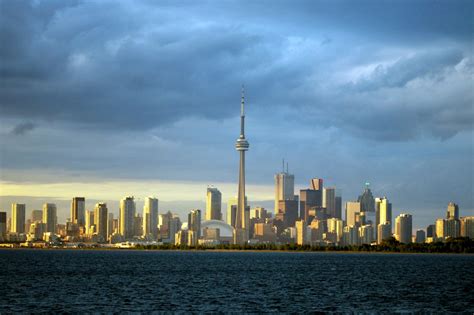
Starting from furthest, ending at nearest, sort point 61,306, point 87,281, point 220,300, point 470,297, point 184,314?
1. point 87,281
2. point 470,297
3. point 220,300
4. point 61,306
5. point 184,314

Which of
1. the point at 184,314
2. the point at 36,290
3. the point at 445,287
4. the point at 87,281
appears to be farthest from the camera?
the point at 87,281

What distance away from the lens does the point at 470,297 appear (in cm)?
12838

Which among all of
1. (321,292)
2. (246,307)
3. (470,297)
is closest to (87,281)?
(321,292)

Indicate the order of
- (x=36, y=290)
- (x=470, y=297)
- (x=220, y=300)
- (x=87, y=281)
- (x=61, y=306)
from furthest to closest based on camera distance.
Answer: (x=87, y=281), (x=36, y=290), (x=470, y=297), (x=220, y=300), (x=61, y=306)

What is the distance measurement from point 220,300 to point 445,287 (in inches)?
2050

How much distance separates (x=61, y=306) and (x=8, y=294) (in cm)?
2370

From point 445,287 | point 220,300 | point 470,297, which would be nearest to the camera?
point 220,300

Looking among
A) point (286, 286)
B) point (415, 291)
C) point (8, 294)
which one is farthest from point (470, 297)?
point (8, 294)

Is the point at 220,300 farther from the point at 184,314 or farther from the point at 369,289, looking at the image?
the point at 369,289

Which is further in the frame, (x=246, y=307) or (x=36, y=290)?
(x=36, y=290)

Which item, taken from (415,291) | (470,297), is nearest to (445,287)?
(415,291)

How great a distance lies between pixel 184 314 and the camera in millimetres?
100312

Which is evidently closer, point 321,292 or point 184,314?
point 184,314

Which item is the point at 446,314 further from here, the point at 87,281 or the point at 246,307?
the point at 87,281
